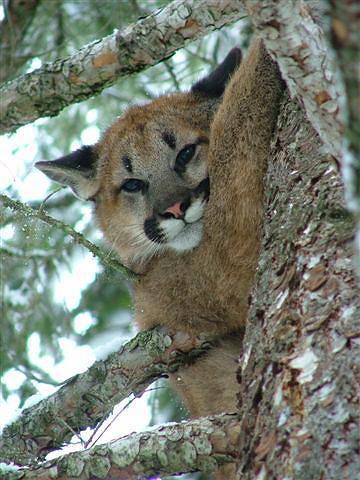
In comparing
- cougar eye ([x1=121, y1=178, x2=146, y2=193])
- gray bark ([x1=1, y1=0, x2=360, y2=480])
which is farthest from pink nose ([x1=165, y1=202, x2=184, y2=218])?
gray bark ([x1=1, y1=0, x2=360, y2=480])

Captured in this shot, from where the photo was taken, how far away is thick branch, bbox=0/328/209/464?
189 inches

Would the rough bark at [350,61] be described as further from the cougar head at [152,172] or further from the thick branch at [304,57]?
the cougar head at [152,172]

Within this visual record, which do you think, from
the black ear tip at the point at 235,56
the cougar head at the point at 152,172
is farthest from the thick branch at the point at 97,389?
the black ear tip at the point at 235,56

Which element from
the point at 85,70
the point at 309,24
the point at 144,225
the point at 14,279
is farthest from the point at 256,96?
the point at 14,279

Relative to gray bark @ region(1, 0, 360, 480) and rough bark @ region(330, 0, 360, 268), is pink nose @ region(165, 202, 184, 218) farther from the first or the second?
rough bark @ region(330, 0, 360, 268)

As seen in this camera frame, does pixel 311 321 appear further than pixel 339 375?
Yes

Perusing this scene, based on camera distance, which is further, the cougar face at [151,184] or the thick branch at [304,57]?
the cougar face at [151,184]

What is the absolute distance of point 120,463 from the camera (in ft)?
11.1

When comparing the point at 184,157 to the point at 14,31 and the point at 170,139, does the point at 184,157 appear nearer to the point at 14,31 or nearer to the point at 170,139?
the point at 170,139

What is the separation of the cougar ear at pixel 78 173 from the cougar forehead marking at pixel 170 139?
0.74m

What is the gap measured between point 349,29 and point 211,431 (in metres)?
1.95

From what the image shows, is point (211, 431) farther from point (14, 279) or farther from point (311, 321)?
point (14, 279)

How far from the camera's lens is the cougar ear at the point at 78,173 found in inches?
240

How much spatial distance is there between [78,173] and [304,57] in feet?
12.4
